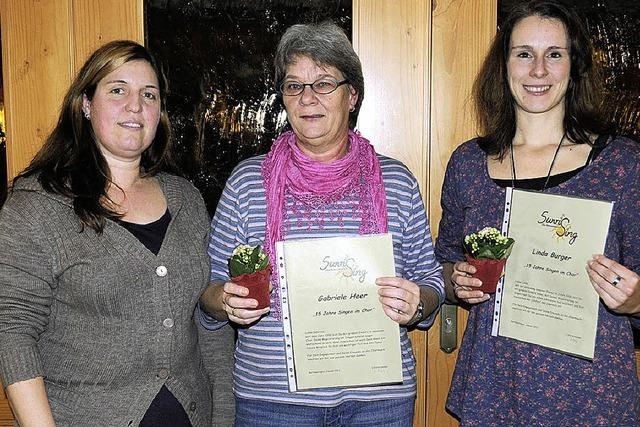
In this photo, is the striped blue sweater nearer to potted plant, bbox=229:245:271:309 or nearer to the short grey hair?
potted plant, bbox=229:245:271:309

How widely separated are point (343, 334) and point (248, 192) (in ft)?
1.58

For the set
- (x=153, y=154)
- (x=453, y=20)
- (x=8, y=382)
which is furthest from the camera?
(x=453, y=20)

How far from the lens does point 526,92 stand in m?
1.87

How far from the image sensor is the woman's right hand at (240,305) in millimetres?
1711

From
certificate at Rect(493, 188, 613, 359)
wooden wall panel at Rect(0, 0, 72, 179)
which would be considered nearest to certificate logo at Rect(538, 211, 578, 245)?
certificate at Rect(493, 188, 613, 359)

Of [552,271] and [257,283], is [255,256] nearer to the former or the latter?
[257,283]

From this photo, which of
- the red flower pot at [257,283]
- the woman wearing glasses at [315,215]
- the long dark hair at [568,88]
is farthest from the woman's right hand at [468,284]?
the red flower pot at [257,283]

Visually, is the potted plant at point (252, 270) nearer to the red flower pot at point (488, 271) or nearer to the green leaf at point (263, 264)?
the green leaf at point (263, 264)

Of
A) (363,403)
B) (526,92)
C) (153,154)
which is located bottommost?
(363,403)

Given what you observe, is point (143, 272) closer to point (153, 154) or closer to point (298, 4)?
point (153, 154)

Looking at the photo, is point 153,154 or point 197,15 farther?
point 197,15

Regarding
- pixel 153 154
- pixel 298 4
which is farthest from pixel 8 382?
pixel 298 4

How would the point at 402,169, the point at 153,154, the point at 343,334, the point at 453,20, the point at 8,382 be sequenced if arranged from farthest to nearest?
1. the point at 453,20
2. the point at 153,154
3. the point at 402,169
4. the point at 343,334
5. the point at 8,382

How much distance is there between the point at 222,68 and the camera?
2424mm
